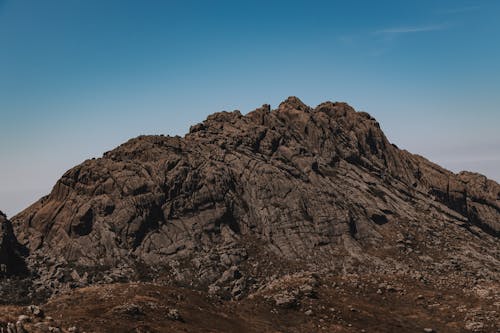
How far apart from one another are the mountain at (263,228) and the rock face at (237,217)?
35cm

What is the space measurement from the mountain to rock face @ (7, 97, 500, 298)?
353 mm

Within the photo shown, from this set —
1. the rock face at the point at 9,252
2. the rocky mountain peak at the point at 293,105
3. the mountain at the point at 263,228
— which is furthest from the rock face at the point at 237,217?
the rocky mountain peak at the point at 293,105

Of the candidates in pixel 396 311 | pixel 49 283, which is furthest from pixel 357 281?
pixel 49 283

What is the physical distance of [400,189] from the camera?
497 feet

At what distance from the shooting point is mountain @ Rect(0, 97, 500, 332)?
309 ft

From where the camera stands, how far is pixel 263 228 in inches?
4764

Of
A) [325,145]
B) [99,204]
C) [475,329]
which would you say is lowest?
[475,329]

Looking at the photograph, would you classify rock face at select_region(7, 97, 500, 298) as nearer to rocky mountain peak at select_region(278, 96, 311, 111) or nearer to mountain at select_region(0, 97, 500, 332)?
mountain at select_region(0, 97, 500, 332)

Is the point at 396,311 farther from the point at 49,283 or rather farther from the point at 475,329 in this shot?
the point at 49,283

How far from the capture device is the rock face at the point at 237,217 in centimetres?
10812

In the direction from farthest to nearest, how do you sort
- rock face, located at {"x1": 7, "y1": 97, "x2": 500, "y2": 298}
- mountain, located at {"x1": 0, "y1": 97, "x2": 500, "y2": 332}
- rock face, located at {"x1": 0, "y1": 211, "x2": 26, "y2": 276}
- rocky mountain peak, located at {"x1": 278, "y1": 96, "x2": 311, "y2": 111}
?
rocky mountain peak, located at {"x1": 278, "y1": 96, "x2": 311, "y2": 111}, rock face, located at {"x1": 7, "y1": 97, "x2": 500, "y2": 298}, rock face, located at {"x1": 0, "y1": 211, "x2": 26, "y2": 276}, mountain, located at {"x1": 0, "y1": 97, "x2": 500, "y2": 332}

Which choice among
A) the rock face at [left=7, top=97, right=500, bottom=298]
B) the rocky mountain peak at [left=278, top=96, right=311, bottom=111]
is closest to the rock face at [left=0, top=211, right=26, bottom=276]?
the rock face at [left=7, top=97, right=500, bottom=298]

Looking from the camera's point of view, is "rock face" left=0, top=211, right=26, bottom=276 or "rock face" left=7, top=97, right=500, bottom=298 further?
"rock face" left=7, top=97, right=500, bottom=298

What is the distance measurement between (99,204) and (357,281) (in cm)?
6422
